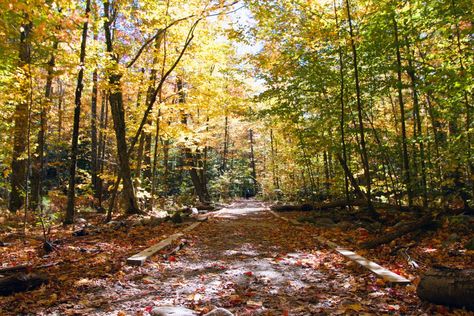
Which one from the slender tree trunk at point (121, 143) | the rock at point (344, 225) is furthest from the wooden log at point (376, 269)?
the slender tree trunk at point (121, 143)

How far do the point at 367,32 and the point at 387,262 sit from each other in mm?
5346

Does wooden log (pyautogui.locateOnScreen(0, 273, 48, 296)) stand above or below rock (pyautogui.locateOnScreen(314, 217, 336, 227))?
above

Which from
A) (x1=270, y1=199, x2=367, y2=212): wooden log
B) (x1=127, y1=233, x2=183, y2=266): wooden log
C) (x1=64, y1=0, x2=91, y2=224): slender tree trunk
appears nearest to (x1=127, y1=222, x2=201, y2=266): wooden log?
(x1=127, y1=233, x2=183, y2=266): wooden log

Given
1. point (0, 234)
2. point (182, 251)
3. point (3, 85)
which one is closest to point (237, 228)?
point (182, 251)

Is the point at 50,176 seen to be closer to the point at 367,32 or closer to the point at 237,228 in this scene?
the point at 237,228

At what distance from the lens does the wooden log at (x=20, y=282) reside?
404 centimetres

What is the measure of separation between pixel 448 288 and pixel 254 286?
219 centimetres

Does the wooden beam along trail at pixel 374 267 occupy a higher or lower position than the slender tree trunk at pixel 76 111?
lower

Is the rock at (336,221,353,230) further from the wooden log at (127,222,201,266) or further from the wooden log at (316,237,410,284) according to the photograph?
A: the wooden log at (127,222,201,266)

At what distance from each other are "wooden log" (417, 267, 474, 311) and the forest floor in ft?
0.32

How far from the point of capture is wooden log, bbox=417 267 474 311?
3.11m

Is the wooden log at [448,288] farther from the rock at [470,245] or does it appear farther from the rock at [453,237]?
the rock at [453,237]

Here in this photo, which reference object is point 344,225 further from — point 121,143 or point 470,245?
point 121,143

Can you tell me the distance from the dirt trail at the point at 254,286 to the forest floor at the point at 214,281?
11mm
